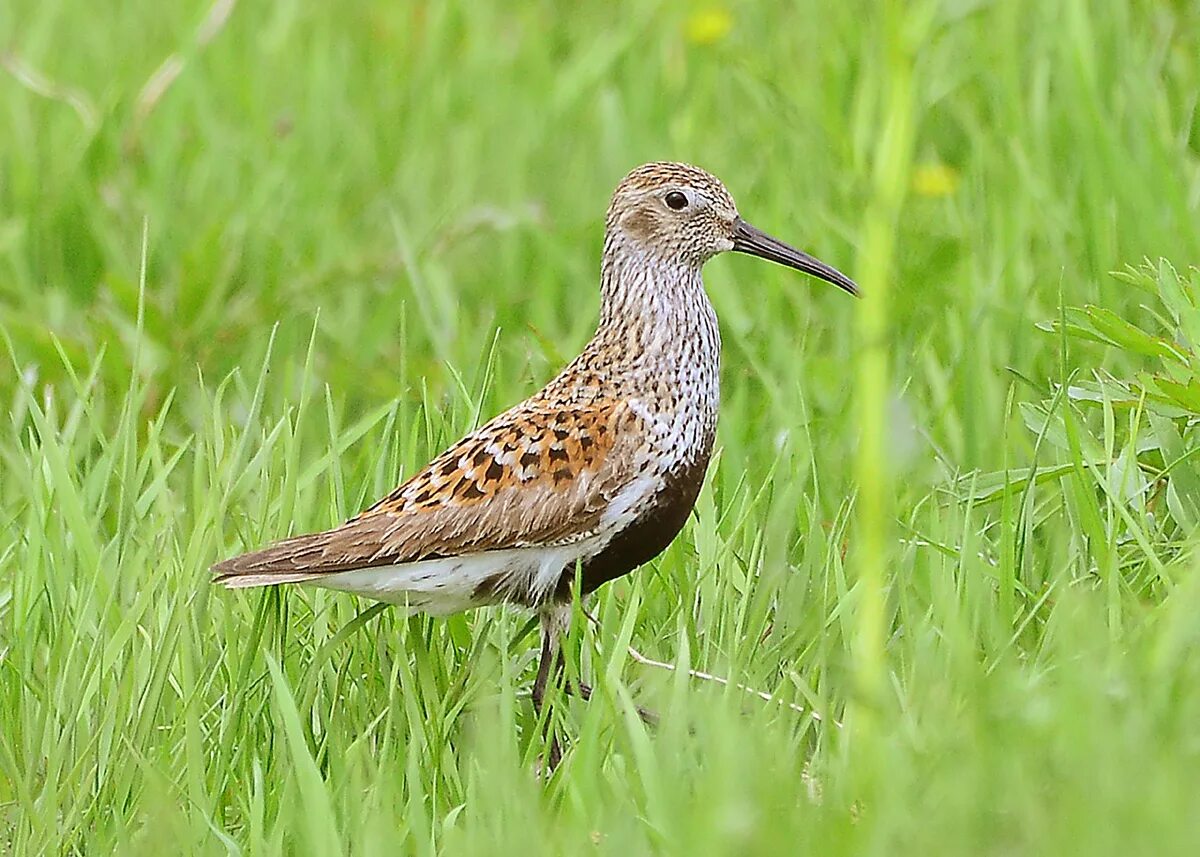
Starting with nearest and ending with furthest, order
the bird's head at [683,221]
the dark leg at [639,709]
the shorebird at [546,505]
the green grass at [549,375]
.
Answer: the green grass at [549,375], the dark leg at [639,709], the shorebird at [546,505], the bird's head at [683,221]

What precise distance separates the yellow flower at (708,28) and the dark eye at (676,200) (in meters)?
3.42

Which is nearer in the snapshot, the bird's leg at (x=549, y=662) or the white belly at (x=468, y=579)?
the white belly at (x=468, y=579)

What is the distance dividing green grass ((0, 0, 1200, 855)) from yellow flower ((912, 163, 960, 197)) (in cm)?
5

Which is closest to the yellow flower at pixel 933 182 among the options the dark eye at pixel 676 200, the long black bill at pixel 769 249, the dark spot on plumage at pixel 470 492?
the long black bill at pixel 769 249

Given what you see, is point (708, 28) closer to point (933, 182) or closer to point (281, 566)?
point (933, 182)

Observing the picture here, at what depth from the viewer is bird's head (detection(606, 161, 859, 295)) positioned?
4.59 m

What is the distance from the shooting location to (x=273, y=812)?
3592mm

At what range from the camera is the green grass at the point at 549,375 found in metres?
2.83

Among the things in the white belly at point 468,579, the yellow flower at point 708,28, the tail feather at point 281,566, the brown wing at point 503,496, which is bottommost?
the white belly at point 468,579

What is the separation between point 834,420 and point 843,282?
0.53m

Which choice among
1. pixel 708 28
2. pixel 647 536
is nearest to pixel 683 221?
pixel 647 536

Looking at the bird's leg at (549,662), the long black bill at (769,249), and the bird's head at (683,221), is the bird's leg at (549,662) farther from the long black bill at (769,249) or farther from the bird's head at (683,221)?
the long black bill at (769,249)

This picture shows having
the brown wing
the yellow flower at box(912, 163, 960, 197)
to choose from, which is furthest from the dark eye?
the yellow flower at box(912, 163, 960, 197)

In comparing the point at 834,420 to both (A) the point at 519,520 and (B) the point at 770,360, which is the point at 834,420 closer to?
(B) the point at 770,360
